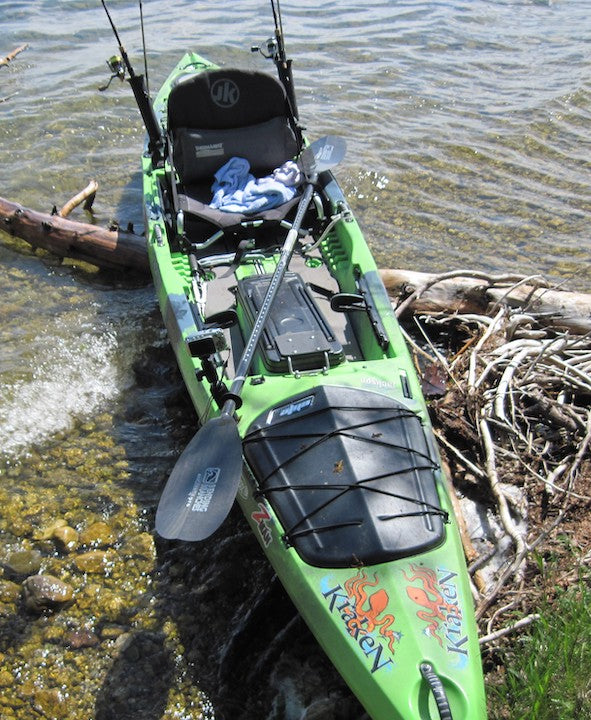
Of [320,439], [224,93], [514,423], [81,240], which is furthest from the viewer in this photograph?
[81,240]

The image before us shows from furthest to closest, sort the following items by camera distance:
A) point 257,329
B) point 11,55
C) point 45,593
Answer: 1. point 11,55
2. point 257,329
3. point 45,593

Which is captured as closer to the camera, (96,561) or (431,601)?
(431,601)

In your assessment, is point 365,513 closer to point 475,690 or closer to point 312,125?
point 475,690

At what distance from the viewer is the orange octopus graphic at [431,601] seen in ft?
8.86

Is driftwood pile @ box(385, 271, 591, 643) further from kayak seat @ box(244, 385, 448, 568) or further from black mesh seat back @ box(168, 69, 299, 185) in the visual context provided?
black mesh seat back @ box(168, 69, 299, 185)

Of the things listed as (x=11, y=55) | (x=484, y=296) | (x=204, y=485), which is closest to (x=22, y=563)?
(x=204, y=485)

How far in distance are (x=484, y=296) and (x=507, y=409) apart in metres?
1.25

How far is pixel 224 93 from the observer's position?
5.46 metres

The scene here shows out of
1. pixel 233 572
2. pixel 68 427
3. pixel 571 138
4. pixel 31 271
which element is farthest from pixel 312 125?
pixel 233 572

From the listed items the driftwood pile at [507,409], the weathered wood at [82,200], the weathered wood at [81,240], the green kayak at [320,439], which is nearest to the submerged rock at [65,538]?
the green kayak at [320,439]

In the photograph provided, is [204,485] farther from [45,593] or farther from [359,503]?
[45,593]

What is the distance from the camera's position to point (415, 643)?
8.61 ft

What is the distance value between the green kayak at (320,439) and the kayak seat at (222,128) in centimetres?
3

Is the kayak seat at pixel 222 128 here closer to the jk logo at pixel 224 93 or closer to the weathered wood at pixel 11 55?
the jk logo at pixel 224 93
